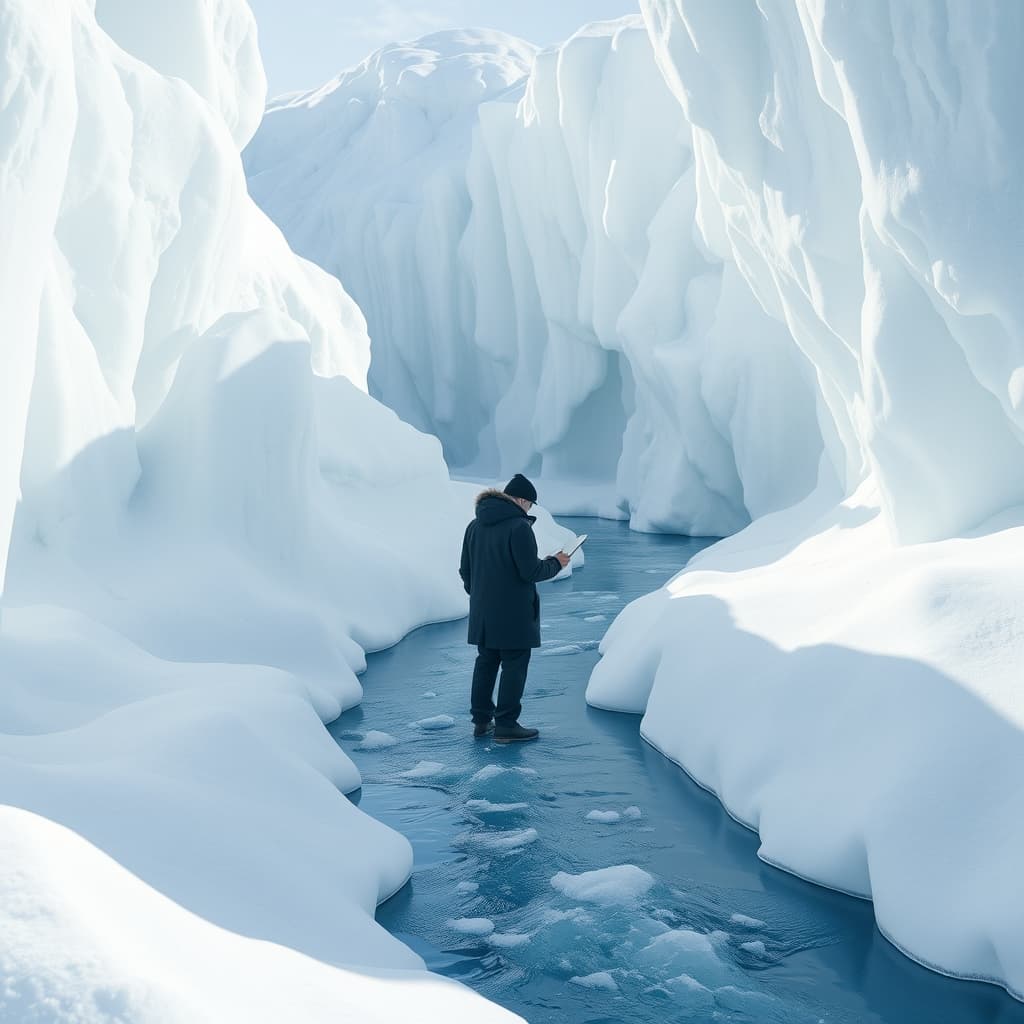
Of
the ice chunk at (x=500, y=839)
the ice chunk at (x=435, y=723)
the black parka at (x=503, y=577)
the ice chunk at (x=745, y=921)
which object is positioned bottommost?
the ice chunk at (x=435, y=723)

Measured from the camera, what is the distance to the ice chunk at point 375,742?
231 inches

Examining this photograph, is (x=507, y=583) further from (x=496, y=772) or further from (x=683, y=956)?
(x=683, y=956)

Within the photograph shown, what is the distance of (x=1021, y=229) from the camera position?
5.04 meters

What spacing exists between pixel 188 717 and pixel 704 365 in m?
11.4

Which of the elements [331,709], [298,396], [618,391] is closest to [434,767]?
[331,709]

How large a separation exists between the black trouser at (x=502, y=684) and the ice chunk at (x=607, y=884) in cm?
170

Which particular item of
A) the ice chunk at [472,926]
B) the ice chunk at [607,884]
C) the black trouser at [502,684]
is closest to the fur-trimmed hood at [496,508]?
the black trouser at [502,684]

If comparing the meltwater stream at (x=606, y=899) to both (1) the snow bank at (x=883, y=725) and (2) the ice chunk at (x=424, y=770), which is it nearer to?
(2) the ice chunk at (x=424, y=770)

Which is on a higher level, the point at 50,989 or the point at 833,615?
the point at 50,989

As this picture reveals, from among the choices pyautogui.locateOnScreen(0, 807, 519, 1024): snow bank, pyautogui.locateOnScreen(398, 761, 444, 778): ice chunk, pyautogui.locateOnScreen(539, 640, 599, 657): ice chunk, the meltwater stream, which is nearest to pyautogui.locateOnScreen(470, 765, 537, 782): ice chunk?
the meltwater stream

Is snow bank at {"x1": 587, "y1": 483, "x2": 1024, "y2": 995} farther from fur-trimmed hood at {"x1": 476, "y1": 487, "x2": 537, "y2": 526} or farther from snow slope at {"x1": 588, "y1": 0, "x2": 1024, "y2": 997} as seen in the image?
fur-trimmed hood at {"x1": 476, "y1": 487, "x2": 537, "y2": 526}

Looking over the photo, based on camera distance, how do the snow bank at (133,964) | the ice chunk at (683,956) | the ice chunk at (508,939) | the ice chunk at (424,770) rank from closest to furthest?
the snow bank at (133,964), the ice chunk at (683,956), the ice chunk at (508,939), the ice chunk at (424,770)

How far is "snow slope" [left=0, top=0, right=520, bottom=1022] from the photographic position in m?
2.44

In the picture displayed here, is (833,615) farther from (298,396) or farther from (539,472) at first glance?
(539,472)
